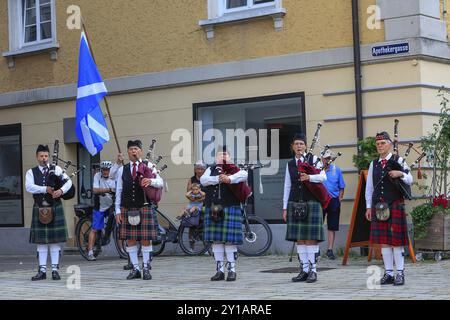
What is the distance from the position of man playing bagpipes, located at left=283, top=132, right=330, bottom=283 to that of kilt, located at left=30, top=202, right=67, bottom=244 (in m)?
3.41

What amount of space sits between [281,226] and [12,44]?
8010 millimetres

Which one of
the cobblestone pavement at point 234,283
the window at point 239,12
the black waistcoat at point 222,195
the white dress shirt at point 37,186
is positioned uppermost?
the window at point 239,12

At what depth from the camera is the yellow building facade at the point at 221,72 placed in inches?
560

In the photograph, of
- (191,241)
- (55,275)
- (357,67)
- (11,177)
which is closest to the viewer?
(55,275)

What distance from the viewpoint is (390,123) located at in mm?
14172

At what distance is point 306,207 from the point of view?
35.5 feet

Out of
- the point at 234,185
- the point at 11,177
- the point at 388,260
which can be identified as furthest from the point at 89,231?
the point at 388,260

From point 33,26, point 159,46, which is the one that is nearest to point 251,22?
point 159,46

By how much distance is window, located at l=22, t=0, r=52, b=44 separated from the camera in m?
19.1

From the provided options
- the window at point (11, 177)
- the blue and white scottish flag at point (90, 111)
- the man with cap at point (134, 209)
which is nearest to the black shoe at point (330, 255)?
the man with cap at point (134, 209)

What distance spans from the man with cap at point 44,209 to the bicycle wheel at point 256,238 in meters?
3.70

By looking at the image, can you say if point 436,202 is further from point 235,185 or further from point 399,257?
point 235,185

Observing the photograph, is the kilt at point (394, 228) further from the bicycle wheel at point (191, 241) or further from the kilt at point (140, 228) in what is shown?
the bicycle wheel at point (191, 241)

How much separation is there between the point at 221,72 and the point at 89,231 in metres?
3.76
